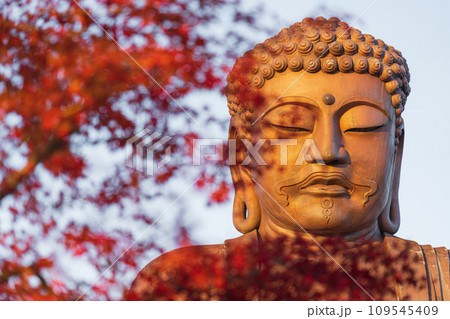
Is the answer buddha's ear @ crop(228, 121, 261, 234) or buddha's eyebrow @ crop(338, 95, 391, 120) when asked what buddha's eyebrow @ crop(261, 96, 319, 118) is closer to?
buddha's eyebrow @ crop(338, 95, 391, 120)

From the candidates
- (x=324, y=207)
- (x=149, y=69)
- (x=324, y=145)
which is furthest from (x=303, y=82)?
(x=149, y=69)

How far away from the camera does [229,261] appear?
5.44 meters

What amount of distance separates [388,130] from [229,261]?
5.12 feet

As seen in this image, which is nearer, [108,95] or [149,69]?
[108,95]

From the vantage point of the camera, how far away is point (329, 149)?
5227mm

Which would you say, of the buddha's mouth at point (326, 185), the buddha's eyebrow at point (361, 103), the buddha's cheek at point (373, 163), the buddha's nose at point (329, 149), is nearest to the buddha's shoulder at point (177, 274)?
the buddha's mouth at point (326, 185)

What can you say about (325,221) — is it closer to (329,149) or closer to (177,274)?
(329,149)

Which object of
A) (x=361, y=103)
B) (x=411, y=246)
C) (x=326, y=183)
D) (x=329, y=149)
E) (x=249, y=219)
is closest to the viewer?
(x=329, y=149)

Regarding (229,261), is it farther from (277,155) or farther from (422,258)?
(422,258)

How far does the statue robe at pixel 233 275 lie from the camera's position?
5.25m

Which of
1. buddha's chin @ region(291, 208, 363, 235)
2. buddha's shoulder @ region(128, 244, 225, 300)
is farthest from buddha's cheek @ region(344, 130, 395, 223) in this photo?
buddha's shoulder @ region(128, 244, 225, 300)

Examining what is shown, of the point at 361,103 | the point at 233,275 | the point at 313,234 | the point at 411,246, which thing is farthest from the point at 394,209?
the point at 233,275

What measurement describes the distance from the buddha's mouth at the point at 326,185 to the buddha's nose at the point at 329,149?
105mm

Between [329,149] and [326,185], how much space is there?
0.96 ft
